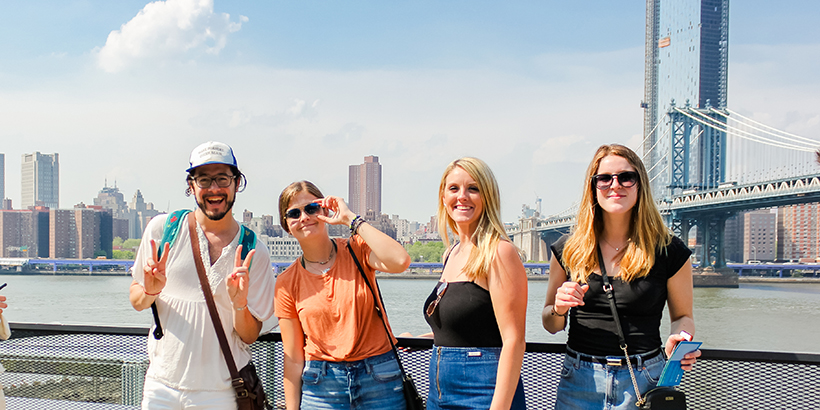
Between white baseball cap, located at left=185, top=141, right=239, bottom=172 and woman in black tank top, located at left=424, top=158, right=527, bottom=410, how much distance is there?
0.75 metres

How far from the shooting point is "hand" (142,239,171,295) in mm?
1919

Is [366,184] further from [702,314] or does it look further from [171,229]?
[171,229]

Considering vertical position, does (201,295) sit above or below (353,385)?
above

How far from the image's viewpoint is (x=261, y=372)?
253cm

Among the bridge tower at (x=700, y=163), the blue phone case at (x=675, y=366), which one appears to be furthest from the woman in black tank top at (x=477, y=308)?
the bridge tower at (x=700, y=163)

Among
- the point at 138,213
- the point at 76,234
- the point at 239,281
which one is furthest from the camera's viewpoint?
the point at 138,213

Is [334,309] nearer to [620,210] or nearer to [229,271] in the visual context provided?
[229,271]

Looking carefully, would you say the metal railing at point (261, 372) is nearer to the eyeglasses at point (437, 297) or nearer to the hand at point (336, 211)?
the eyeglasses at point (437, 297)

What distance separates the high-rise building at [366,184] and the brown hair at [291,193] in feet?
288

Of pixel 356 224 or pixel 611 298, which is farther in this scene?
pixel 356 224

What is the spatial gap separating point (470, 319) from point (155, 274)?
3.34ft

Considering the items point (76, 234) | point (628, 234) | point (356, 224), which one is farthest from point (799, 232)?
point (76, 234)

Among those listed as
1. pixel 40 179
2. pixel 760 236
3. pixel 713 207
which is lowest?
pixel 760 236

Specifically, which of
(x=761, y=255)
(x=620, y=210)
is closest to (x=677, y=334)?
(x=620, y=210)
